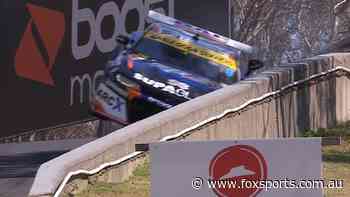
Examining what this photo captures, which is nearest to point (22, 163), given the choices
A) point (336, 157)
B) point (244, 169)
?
point (336, 157)

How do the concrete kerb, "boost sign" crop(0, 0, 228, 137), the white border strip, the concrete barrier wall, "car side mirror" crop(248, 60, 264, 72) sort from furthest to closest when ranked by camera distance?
"boost sign" crop(0, 0, 228, 137)
"car side mirror" crop(248, 60, 264, 72)
the concrete barrier wall
the white border strip
the concrete kerb

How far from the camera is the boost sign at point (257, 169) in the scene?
267 inches

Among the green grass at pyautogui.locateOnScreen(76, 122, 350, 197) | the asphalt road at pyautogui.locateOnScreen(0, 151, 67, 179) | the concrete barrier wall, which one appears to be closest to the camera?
the green grass at pyautogui.locateOnScreen(76, 122, 350, 197)

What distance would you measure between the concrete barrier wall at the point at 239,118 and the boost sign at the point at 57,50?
11.8m

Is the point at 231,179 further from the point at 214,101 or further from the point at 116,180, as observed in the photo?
the point at 214,101

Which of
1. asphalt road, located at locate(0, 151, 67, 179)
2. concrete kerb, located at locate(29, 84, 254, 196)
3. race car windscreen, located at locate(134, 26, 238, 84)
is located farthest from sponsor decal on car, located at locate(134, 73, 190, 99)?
concrete kerb, located at locate(29, 84, 254, 196)

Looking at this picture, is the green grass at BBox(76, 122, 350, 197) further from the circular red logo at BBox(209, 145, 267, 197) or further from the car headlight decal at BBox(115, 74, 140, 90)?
the car headlight decal at BBox(115, 74, 140, 90)

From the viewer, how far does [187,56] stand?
60.3 feet

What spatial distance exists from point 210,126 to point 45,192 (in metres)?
4.79

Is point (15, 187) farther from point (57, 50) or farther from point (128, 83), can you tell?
point (57, 50)

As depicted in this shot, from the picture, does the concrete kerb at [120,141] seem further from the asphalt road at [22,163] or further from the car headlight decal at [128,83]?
the car headlight decal at [128,83]

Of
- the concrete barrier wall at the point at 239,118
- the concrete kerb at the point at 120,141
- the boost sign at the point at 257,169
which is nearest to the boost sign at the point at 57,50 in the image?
the concrete barrier wall at the point at 239,118

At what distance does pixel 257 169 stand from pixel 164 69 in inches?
424

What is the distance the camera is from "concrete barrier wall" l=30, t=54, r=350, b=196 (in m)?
10.1
